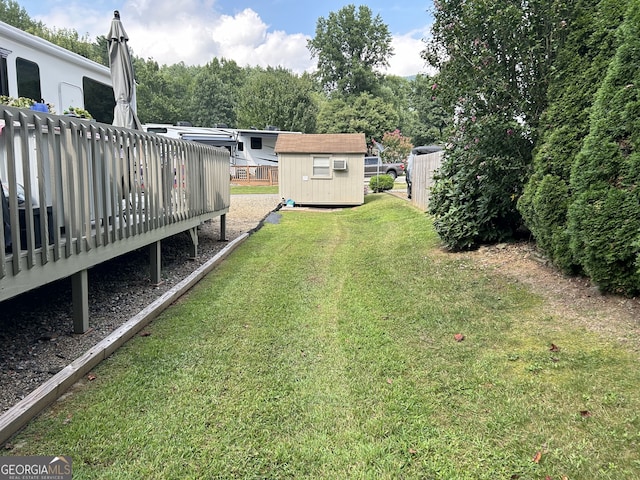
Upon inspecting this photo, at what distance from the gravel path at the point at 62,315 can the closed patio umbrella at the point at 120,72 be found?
189cm

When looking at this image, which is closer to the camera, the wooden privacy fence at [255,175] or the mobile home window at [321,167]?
the mobile home window at [321,167]

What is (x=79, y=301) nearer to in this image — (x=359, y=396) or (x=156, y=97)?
(x=359, y=396)

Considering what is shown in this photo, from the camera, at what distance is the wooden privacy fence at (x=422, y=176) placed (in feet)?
33.6

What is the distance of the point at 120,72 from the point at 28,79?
3.78ft

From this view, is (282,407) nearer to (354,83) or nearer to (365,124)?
(365,124)

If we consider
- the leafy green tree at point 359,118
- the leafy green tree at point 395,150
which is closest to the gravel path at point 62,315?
the leafy green tree at point 395,150

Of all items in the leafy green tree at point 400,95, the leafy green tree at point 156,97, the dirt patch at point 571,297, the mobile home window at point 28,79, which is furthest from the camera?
the leafy green tree at point 400,95

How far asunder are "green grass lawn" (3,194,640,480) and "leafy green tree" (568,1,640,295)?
1.90 ft

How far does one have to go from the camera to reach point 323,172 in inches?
610

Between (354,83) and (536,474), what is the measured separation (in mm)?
46400

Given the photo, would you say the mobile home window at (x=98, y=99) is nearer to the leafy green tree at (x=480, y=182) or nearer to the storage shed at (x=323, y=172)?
the leafy green tree at (x=480, y=182)

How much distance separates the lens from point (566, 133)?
4.21 m

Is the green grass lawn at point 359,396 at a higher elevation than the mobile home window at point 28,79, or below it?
below

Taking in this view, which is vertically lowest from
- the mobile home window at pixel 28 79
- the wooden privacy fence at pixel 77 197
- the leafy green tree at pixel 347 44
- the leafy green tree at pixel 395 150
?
the wooden privacy fence at pixel 77 197
